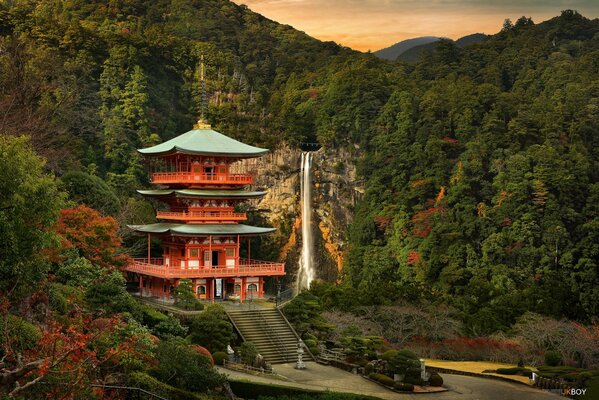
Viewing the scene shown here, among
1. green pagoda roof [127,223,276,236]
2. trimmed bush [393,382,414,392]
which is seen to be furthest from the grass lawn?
green pagoda roof [127,223,276,236]

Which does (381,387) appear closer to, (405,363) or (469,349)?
(405,363)

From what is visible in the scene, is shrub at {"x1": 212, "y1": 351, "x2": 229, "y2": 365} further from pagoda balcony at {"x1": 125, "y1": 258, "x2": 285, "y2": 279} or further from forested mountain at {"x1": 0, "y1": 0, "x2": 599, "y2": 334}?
forested mountain at {"x1": 0, "y1": 0, "x2": 599, "y2": 334}

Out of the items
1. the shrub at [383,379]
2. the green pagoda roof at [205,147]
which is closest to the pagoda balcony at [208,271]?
the green pagoda roof at [205,147]

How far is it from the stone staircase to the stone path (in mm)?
1031

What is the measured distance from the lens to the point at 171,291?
38.3m

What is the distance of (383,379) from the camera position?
1164 inches

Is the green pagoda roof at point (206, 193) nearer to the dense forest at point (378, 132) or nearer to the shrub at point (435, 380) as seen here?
the dense forest at point (378, 132)

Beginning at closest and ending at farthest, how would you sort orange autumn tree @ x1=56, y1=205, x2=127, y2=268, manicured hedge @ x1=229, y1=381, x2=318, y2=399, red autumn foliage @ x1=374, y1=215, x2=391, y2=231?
manicured hedge @ x1=229, y1=381, x2=318, y2=399 < orange autumn tree @ x1=56, y1=205, x2=127, y2=268 < red autumn foliage @ x1=374, y1=215, x2=391, y2=231

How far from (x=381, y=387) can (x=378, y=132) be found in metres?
34.9

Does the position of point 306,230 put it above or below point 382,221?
below

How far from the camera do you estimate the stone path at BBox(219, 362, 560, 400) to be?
2802cm

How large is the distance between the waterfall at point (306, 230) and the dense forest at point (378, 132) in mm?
2018

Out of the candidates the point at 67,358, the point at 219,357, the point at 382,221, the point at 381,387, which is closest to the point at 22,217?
the point at 67,358

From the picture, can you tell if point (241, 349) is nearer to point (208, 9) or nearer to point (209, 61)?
point (209, 61)
